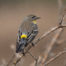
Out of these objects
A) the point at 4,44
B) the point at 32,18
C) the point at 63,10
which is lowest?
the point at 4,44

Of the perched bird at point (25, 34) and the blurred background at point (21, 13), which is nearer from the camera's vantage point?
the perched bird at point (25, 34)

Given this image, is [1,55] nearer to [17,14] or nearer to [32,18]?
[32,18]

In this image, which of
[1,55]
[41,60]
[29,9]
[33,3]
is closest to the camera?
[41,60]

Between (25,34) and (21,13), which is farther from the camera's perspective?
(21,13)

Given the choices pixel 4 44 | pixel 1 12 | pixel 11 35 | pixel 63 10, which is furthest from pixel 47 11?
pixel 63 10

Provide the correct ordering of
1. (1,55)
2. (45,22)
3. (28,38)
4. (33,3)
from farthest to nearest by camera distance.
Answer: (33,3) → (45,22) → (1,55) → (28,38)

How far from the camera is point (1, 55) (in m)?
13.0

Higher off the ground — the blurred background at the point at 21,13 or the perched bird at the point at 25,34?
the perched bird at the point at 25,34

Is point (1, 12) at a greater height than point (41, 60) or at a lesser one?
lesser

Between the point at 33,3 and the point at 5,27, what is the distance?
274 cm

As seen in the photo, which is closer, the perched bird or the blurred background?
the perched bird

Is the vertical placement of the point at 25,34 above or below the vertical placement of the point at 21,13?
above

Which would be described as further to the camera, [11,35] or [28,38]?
[11,35]

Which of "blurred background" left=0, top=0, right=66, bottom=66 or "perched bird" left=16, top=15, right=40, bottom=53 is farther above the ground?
"perched bird" left=16, top=15, right=40, bottom=53
